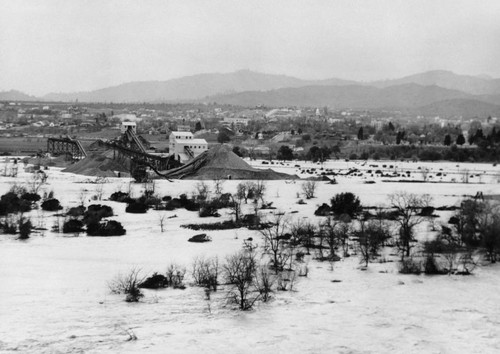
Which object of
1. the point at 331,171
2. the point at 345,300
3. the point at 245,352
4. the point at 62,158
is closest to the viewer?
the point at 245,352

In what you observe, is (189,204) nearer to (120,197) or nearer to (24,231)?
(120,197)

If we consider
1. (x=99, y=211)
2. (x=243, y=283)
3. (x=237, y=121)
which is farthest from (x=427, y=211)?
(x=237, y=121)

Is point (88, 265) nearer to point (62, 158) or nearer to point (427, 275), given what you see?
point (427, 275)

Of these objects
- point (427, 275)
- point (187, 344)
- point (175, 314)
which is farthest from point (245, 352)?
point (427, 275)

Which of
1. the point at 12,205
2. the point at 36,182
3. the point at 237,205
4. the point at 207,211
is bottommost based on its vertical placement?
the point at 207,211

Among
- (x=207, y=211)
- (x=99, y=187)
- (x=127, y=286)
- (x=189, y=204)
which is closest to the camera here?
(x=127, y=286)

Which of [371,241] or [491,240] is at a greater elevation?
[491,240]

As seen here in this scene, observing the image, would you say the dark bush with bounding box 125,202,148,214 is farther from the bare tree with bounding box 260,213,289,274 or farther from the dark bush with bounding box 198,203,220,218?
the bare tree with bounding box 260,213,289,274

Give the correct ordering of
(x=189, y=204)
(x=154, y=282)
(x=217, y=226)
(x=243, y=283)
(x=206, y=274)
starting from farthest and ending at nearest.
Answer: (x=189, y=204), (x=217, y=226), (x=206, y=274), (x=154, y=282), (x=243, y=283)

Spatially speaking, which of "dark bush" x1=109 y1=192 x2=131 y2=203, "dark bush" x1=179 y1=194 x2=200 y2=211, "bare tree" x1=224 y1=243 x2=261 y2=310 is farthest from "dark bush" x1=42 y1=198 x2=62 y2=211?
"bare tree" x1=224 y1=243 x2=261 y2=310
